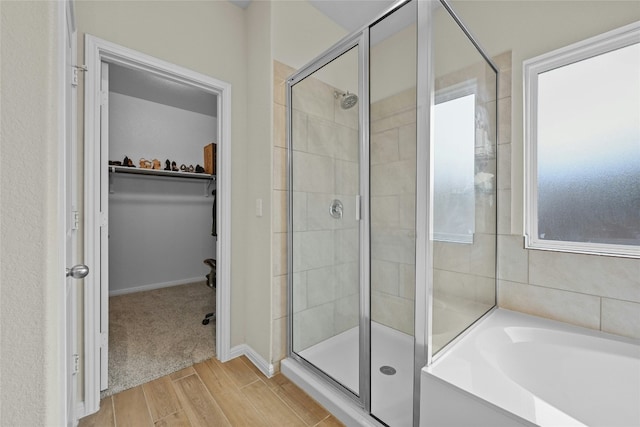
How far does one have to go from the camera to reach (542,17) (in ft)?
5.24

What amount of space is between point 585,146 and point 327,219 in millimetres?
1557

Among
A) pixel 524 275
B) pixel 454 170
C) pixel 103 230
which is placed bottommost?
pixel 524 275

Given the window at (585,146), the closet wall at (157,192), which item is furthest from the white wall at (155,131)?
the window at (585,146)

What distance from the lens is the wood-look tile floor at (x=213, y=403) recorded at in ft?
4.99

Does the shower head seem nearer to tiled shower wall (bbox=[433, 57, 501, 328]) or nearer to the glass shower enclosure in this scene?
the glass shower enclosure

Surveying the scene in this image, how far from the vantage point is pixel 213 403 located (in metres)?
1.66

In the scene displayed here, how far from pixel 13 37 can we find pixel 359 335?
178cm

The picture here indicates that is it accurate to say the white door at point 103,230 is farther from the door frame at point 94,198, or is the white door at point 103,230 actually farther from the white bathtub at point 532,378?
the white bathtub at point 532,378

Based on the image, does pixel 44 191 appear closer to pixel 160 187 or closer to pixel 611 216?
pixel 611 216

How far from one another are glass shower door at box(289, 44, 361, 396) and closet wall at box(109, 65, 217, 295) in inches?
92.8

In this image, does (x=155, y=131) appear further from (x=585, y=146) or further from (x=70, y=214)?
(x=585, y=146)

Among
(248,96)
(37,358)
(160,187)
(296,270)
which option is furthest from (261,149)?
(160,187)

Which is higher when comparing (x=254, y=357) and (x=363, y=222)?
(x=363, y=222)

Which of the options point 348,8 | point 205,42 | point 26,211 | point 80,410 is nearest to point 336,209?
point 26,211
